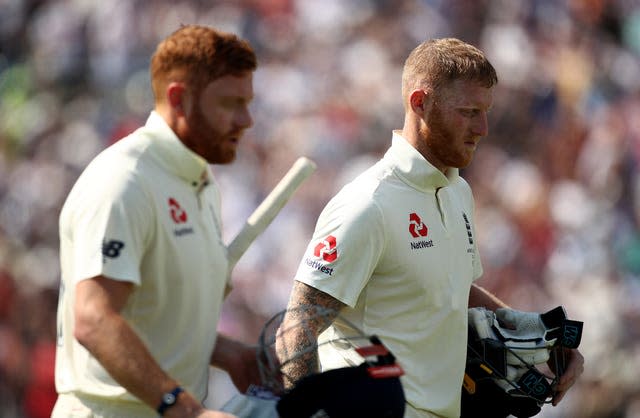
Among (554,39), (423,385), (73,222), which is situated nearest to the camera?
(73,222)

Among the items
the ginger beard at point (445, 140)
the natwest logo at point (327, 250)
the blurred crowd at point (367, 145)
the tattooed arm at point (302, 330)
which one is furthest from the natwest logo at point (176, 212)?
the blurred crowd at point (367, 145)

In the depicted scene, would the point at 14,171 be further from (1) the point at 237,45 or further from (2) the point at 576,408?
(1) the point at 237,45

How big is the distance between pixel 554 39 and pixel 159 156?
8870 millimetres

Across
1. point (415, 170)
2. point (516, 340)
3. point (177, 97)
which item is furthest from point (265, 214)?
point (516, 340)

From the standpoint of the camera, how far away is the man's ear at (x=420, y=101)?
4.93 metres

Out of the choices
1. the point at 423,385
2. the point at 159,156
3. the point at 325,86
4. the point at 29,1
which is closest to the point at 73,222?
the point at 159,156

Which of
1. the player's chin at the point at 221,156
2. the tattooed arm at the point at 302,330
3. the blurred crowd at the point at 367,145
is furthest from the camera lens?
the blurred crowd at the point at 367,145

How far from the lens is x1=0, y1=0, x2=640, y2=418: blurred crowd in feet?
35.8

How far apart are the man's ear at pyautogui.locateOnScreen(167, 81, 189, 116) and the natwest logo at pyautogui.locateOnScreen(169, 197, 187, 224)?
0.28 m

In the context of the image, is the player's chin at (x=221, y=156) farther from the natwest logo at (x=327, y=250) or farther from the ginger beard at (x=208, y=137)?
the natwest logo at (x=327, y=250)

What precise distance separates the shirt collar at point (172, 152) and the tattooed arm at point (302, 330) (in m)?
0.75

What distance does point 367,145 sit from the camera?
38.3ft

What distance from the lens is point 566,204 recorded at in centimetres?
1125

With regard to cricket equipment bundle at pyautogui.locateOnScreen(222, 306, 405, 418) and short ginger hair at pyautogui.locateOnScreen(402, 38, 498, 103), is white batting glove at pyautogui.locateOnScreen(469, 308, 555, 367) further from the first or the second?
cricket equipment bundle at pyautogui.locateOnScreen(222, 306, 405, 418)
